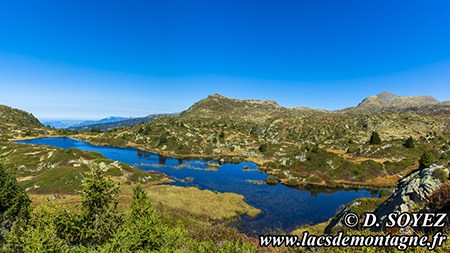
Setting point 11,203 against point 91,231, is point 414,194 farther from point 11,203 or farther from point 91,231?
point 11,203

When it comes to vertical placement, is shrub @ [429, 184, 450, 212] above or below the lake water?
above

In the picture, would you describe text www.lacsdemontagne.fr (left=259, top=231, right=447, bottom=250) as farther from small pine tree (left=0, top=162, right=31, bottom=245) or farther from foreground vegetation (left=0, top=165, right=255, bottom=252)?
small pine tree (left=0, top=162, right=31, bottom=245)

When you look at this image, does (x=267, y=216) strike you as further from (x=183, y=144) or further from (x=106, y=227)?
(x=183, y=144)

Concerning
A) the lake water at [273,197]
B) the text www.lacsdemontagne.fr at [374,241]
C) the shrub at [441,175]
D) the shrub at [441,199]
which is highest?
the shrub at [441,175]

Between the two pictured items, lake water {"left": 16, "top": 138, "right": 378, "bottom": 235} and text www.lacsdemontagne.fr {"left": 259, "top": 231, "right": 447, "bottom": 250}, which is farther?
lake water {"left": 16, "top": 138, "right": 378, "bottom": 235}

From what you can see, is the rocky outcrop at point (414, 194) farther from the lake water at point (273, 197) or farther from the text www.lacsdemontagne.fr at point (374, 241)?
the lake water at point (273, 197)

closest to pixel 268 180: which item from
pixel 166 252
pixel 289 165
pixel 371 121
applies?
pixel 289 165

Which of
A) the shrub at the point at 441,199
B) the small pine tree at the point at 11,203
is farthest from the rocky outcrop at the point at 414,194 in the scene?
the small pine tree at the point at 11,203

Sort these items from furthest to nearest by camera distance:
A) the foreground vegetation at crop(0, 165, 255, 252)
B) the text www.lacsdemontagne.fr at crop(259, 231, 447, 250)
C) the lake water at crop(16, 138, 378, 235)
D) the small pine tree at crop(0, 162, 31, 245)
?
the lake water at crop(16, 138, 378, 235)
the small pine tree at crop(0, 162, 31, 245)
the text www.lacsdemontagne.fr at crop(259, 231, 447, 250)
the foreground vegetation at crop(0, 165, 255, 252)

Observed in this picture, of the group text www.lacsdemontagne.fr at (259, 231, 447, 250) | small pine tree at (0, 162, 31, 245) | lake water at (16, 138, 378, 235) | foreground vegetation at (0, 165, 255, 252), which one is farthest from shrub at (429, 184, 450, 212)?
small pine tree at (0, 162, 31, 245)

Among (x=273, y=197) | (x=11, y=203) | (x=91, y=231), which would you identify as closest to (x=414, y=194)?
(x=91, y=231)

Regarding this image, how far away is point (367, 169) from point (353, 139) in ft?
259

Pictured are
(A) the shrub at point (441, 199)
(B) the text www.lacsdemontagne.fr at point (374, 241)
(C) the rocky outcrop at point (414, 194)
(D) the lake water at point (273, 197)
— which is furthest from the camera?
(D) the lake water at point (273, 197)

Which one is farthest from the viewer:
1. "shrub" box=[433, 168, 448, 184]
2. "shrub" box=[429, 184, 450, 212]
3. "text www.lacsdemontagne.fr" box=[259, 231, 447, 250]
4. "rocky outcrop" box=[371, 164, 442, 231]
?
"shrub" box=[433, 168, 448, 184]
